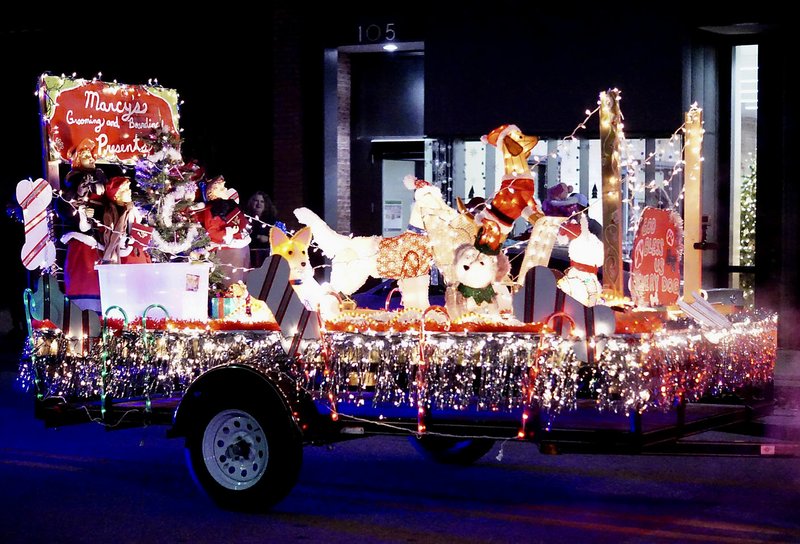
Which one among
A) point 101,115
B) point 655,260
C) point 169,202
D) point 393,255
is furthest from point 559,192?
point 101,115

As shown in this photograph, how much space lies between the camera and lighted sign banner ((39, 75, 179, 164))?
38.0ft

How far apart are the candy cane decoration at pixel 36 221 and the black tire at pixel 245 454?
250 cm

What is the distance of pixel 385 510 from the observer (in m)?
6.98

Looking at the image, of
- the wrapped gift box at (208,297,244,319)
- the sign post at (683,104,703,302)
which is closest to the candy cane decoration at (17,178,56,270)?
the wrapped gift box at (208,297,244,319)

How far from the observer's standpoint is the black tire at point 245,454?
6.66 m

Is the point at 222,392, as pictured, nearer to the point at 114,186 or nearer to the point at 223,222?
the point at 223,222

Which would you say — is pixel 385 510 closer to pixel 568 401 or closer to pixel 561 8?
pixel 568 401

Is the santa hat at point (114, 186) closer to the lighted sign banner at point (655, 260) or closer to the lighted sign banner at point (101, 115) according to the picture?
the lighted sign banner at point (101, 115)

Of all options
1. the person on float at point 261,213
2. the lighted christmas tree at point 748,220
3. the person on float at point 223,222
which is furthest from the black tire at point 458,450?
the lighted christmas tree at point 748,220

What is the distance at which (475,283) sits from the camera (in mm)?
7016

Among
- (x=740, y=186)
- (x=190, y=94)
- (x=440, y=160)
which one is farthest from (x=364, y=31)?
(x=740, y=186)

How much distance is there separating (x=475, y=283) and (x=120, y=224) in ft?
12.3

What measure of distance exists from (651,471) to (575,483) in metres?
0.69

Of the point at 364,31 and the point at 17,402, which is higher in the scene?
the point at 364,31
